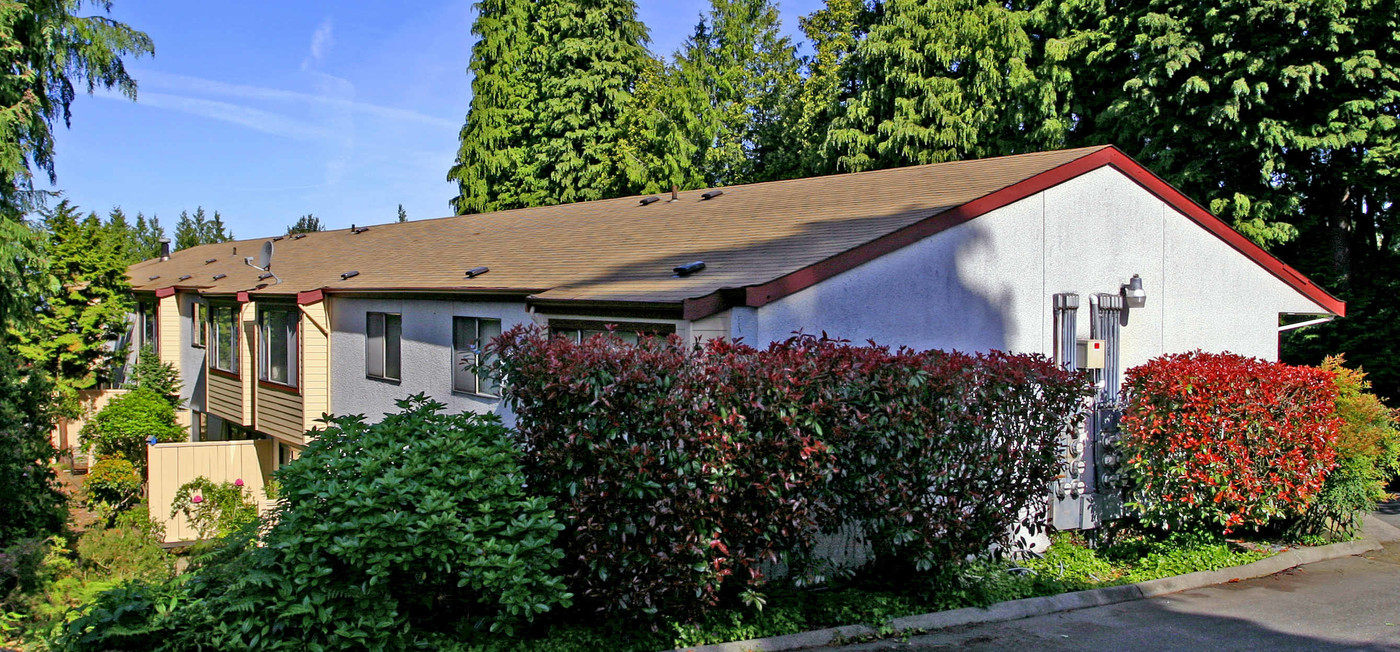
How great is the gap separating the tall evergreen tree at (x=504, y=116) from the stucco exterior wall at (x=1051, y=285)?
82.9ft

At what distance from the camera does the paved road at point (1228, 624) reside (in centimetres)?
751

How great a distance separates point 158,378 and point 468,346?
46.6ft

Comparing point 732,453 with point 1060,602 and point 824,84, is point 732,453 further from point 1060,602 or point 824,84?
point 824,84

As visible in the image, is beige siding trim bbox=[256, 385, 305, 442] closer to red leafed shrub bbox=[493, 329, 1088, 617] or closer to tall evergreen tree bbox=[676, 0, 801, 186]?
red leafed shrub bbox=[493, 329, 1088, 617]

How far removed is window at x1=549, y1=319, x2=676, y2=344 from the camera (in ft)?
30.6

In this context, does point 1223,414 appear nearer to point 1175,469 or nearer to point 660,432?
point 1175,469

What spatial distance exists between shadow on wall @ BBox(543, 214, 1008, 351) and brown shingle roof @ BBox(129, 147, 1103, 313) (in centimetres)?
5

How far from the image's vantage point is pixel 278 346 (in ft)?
59.6

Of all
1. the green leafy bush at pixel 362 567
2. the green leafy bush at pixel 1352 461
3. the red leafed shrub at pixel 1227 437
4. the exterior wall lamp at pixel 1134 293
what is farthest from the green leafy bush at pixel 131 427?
the green leafy bush at pixel 1352 461

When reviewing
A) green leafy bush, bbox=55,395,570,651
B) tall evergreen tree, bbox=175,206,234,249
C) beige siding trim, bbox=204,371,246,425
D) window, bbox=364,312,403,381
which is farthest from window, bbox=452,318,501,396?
tall evergreen tree, bbox=175,206,234,249

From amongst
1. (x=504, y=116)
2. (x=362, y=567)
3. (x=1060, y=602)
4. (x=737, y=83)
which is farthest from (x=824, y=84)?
(x=362, y=567)

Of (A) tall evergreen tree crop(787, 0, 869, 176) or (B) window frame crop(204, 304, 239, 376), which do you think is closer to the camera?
(B) window frame crop(204, 304, 239, 376)

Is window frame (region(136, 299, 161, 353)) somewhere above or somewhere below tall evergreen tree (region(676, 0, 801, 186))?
below

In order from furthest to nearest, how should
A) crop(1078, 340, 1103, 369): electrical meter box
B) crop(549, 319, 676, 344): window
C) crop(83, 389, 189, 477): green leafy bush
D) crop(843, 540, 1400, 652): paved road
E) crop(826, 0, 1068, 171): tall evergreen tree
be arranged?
crop(826, 0, 1068, 171): tall evergreen tree → crop(83, 389, 189, 477): green leafy bush → crop(1078, 340, 1103, 369): electrical meter box → crop(549, 319, 676, 344): window → crop(843, 540, 1400, 652): paved road
